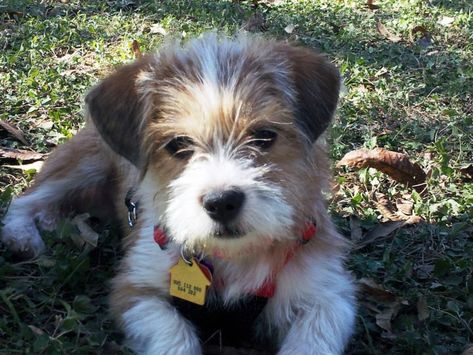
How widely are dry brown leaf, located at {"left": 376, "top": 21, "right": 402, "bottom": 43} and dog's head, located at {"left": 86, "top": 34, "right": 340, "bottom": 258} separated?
13.7 ft

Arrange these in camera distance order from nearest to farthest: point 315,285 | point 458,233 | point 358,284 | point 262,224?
point 262,224 → point 315,285 → point 358,284 → point 458,233

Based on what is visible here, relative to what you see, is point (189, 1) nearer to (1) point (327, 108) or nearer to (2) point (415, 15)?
(2) point (415, 15)

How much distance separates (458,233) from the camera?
4234mm

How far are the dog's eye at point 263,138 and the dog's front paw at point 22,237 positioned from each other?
1.59m

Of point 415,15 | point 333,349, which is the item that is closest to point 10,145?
point 333,349

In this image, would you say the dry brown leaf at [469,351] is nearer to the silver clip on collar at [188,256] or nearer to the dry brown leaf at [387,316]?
the dry brown leaf at [387,316]

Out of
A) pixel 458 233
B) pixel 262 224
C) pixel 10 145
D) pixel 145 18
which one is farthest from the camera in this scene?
pixel 145 18

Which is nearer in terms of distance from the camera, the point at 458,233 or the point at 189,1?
the point at 458,233

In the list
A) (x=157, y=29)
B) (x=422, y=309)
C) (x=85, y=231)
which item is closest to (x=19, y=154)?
(x=85, y=231)

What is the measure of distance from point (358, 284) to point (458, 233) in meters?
0.85

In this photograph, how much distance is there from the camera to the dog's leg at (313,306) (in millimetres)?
3234

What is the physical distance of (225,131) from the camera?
9.93 ft

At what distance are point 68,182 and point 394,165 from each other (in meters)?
2.16

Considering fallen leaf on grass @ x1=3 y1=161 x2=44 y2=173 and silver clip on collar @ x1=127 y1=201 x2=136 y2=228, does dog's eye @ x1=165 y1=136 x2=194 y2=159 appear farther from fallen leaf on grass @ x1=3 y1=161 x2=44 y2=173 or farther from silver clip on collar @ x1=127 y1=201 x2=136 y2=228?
fallen leaf on grass @ x1=3 y1=161 x2=44 y2=173
